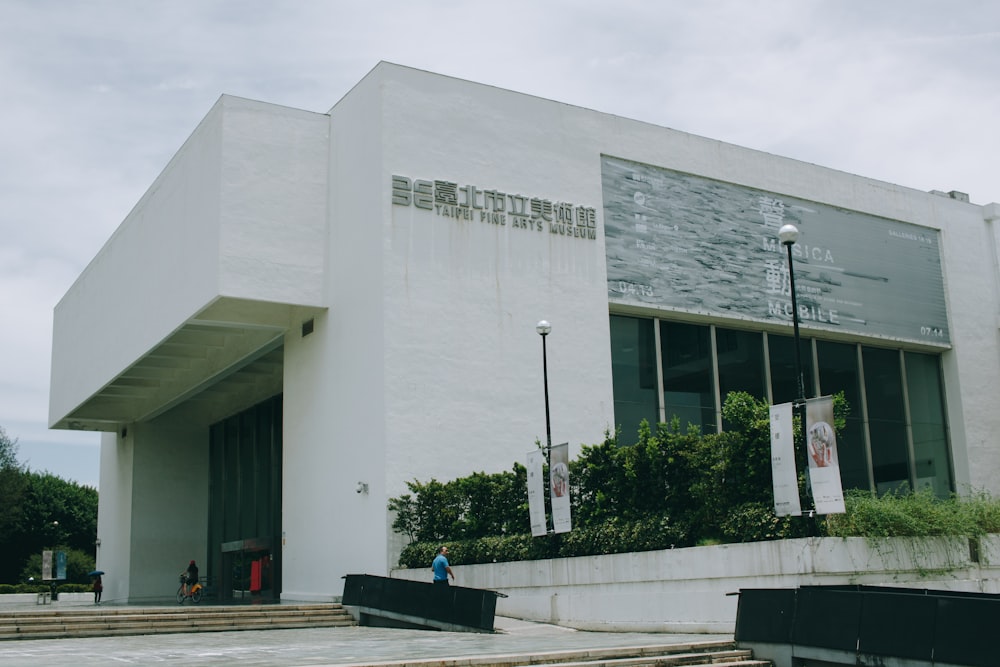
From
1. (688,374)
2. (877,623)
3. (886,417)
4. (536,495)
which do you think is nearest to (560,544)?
(536,495)

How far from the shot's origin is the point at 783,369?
29891 mm

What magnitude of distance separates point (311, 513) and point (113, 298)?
12070 millimetres

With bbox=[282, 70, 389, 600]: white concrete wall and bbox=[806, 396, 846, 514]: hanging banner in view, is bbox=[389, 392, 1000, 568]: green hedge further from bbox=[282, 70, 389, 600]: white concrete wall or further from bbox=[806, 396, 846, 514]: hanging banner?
bbox=[282, 70, 389, 600]: white concrete wall

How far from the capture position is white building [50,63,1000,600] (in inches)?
937

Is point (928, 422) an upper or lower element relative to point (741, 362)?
lower

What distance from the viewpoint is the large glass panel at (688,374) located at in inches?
1079

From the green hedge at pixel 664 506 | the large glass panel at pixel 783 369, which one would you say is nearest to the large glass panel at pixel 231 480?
the green hedge at pixel 664 506

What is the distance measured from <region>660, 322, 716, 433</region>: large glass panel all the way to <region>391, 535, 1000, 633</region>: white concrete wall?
9.52 meters

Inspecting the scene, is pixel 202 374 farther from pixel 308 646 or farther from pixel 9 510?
pixel 9 510

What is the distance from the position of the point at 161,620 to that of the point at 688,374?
48.2 feet

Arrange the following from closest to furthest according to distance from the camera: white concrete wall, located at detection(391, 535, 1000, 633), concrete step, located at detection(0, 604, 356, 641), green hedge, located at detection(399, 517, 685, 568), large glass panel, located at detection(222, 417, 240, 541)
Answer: white concrete wall, located at detection(391, 535, 1000, 633)
green hedge, located at detection(399, 517, 685, 568)
concrete step, located at detection(0, 604, 356, 641)
large glass panel, located at detection(222, 417, 240, 541)

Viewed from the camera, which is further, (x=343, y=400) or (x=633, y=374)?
(x=633, y=374)

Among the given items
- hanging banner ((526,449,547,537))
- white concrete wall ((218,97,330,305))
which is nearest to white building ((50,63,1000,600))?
white concrete wall ((218,97,330,305))

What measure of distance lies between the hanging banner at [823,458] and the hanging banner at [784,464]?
0.25 metres
